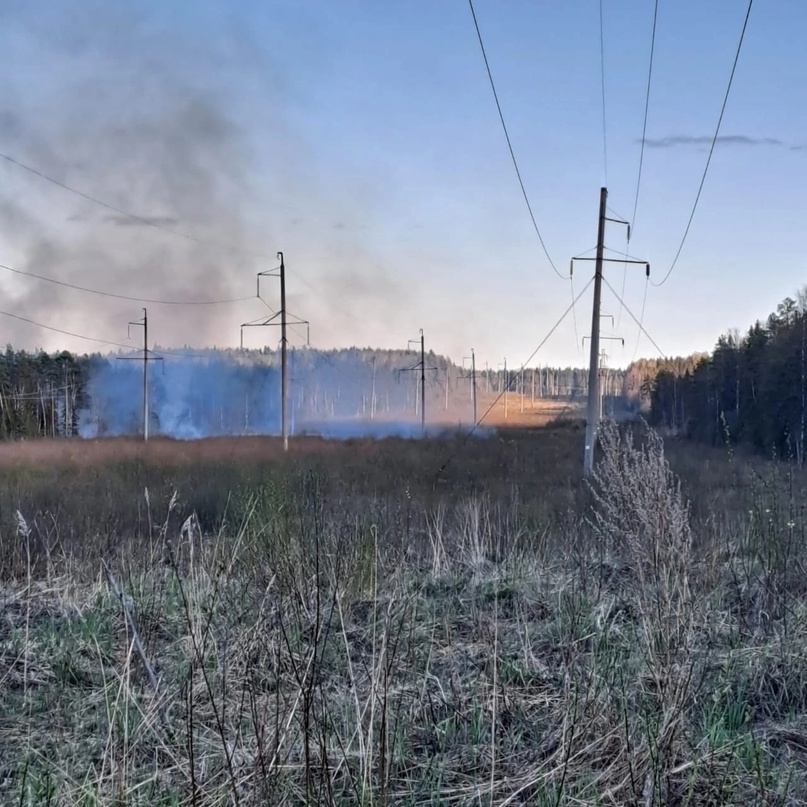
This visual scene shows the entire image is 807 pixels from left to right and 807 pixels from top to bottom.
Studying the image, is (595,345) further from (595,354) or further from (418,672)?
(418,672)

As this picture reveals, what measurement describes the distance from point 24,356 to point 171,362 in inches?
1098

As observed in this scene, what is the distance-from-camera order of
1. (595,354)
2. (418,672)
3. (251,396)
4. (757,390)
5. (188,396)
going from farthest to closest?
1. (251,396)
2. (188,396)
3. (757,390)
4. (595,354)
5. (418,672)

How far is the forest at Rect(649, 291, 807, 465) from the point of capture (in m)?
28.2

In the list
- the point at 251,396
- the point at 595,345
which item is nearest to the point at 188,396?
the point at 251,396

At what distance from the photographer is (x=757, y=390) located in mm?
33188

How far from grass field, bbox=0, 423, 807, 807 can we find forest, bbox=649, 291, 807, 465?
18.1 m

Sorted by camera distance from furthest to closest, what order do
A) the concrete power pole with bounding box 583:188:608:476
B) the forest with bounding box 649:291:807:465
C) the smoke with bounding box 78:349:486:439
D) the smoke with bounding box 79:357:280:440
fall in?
the smoke with bounding box 79:357:280:440, the smoke with bounding box 78:349:486:439, the forest with bounding box 649:291:807:465, the concrete power pole with bounding box 583:188:608:476

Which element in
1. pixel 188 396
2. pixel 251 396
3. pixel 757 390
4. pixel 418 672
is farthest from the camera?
pixel 251 396

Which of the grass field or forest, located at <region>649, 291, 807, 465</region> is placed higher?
forest, located at <region>649, 291, 807, 465</region>

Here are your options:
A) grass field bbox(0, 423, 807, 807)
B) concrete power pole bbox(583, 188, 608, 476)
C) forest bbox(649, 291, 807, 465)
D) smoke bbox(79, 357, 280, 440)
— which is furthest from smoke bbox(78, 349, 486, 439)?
grass field bbox(0, 423, 807, 807)

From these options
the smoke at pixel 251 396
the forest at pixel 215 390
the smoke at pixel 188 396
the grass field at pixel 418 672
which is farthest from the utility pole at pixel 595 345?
the smoke at pixel 188 396

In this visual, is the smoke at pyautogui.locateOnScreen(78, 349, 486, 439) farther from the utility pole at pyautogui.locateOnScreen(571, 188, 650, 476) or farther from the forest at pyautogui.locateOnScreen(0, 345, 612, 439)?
the utility pole at pyautogui.locateOnScreen(571, 188, 650, 476)

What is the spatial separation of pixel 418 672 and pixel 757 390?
117 feet

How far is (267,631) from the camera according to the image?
97.3 inches
